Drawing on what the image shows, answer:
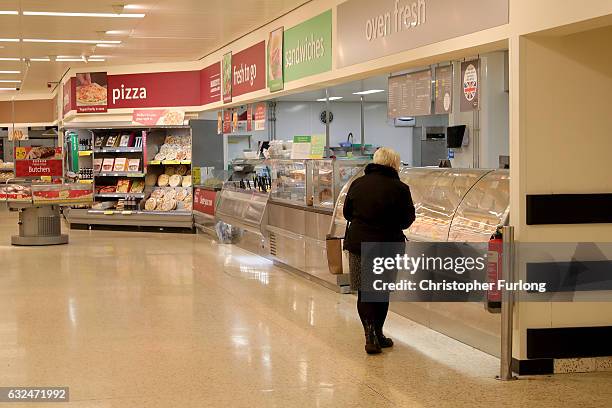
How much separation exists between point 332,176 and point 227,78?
5.47 meters

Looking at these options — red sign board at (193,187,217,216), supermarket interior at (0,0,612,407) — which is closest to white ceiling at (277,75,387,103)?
supermarket interior at (0,0,612,407)

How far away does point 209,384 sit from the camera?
561 cm

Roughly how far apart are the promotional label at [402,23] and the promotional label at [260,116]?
3535 millimetres

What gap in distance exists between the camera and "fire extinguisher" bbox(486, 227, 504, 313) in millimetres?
5742

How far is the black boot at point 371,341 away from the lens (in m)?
6.42

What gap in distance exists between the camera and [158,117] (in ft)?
54.0

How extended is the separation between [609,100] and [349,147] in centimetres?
1041

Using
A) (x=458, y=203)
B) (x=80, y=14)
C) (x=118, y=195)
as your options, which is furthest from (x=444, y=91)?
(x=118, y=195)

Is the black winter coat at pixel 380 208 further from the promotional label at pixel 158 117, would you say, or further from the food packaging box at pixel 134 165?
the food packaging box at pixel 134 165

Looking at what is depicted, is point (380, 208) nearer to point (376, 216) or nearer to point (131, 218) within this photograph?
point (376, 216)

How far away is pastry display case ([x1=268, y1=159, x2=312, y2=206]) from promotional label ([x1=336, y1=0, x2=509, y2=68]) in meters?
1.60

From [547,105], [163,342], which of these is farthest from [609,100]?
[163,342]

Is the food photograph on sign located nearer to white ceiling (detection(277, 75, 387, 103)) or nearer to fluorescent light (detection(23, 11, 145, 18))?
white ceiling (detection(277, 75, 387, 103))

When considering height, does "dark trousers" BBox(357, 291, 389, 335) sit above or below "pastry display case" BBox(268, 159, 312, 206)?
below
